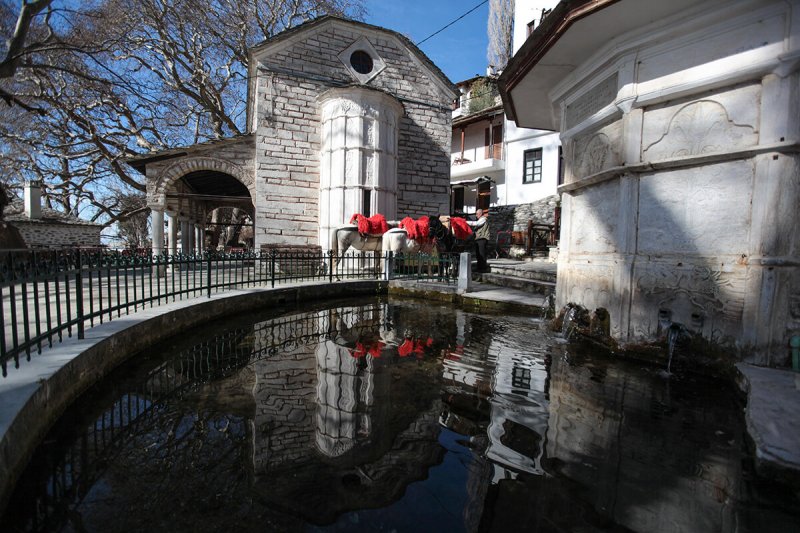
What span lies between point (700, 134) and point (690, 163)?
0.27 meters

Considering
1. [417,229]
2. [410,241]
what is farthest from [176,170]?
[417,229]

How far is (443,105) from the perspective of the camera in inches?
593

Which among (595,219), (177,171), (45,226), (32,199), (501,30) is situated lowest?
(595,219)

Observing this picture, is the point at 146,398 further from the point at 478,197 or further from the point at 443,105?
the point at 478,197

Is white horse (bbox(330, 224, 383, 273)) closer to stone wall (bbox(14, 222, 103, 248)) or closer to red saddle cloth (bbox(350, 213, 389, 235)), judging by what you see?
red saddle cloth (bbox(350, 213, 389, 235))

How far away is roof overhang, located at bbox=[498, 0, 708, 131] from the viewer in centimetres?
352

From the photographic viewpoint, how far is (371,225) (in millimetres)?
10250

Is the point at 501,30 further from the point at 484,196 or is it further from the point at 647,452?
the point at 647,452

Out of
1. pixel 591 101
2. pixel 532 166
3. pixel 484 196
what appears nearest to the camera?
pixel 591 101

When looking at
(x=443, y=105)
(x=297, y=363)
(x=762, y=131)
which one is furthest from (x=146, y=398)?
(x=443, y=105)

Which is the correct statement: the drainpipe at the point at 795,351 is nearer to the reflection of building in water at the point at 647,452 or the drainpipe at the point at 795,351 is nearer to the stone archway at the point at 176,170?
the reflection of building in water at the point at 647,452

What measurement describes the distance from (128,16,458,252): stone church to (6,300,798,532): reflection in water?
9.19 meters

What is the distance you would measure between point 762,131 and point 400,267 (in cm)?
796

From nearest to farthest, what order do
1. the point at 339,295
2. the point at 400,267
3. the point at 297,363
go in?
the point at 297,363, the point at 339,295, the point at 400,267
